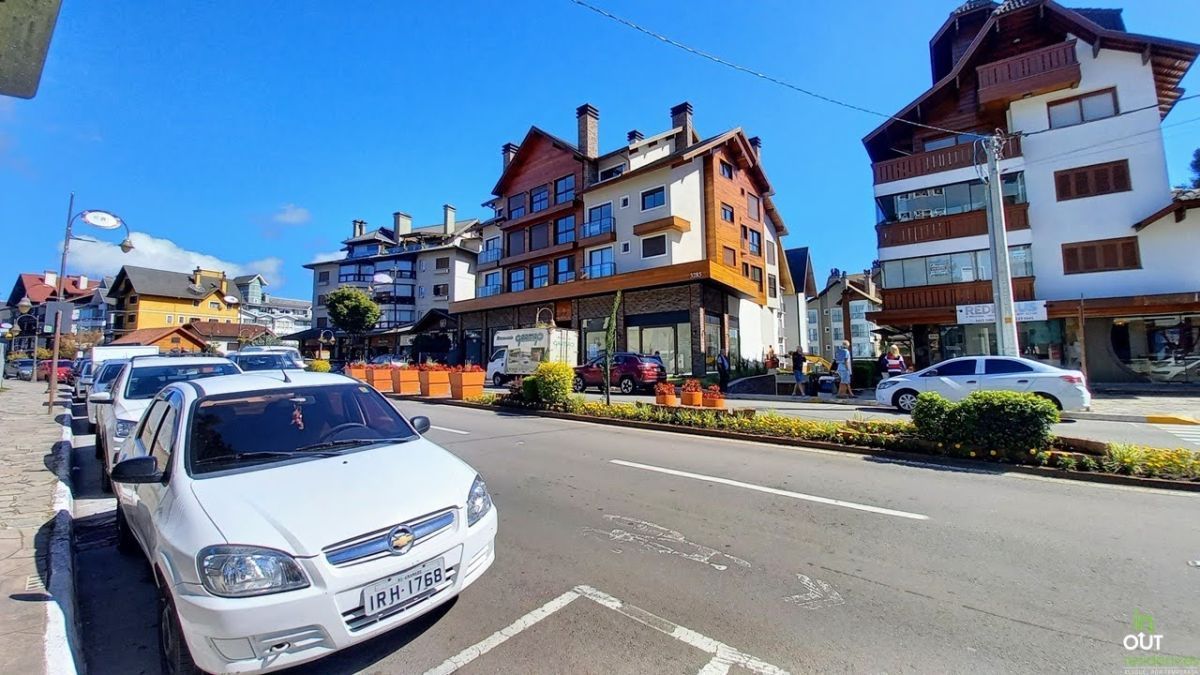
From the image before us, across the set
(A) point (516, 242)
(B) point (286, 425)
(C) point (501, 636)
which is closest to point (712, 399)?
(C) point (501, 636)

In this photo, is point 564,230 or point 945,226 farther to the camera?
point 564,230

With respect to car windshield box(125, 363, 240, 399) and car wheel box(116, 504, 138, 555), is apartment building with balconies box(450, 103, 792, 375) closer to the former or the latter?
car windshield box(125, 363, 240, 399)

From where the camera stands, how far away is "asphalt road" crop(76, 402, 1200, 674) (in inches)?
111

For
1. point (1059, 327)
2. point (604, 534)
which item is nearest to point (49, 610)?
point (604, 534)

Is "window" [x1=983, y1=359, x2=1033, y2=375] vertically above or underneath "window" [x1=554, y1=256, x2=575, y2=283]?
underneath

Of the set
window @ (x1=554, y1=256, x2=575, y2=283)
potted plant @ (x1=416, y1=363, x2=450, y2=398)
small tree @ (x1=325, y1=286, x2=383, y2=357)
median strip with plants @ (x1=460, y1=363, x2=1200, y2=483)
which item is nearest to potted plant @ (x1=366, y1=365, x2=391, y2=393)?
potted plant @ (x1=416, y1=363, x2=450, y2=398)

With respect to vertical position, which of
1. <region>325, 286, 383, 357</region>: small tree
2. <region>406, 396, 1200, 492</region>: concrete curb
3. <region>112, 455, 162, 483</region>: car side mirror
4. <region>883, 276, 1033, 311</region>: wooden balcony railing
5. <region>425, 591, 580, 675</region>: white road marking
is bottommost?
<region>425, 591, 580, 675</region>: white road marking

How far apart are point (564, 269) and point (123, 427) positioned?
90.5 ft

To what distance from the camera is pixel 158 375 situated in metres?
7.93

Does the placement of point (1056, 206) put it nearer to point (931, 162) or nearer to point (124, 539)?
point (931, 162)

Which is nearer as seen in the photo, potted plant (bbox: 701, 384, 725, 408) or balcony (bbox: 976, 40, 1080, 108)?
potted plant (bbox: 701, 384, 725, 408)

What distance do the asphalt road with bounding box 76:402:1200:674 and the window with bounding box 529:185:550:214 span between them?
30.6m

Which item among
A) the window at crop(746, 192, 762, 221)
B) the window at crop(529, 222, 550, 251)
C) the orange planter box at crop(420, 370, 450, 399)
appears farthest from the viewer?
the window at crop(529, 222, 550, 251)

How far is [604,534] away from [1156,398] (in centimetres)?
1958
